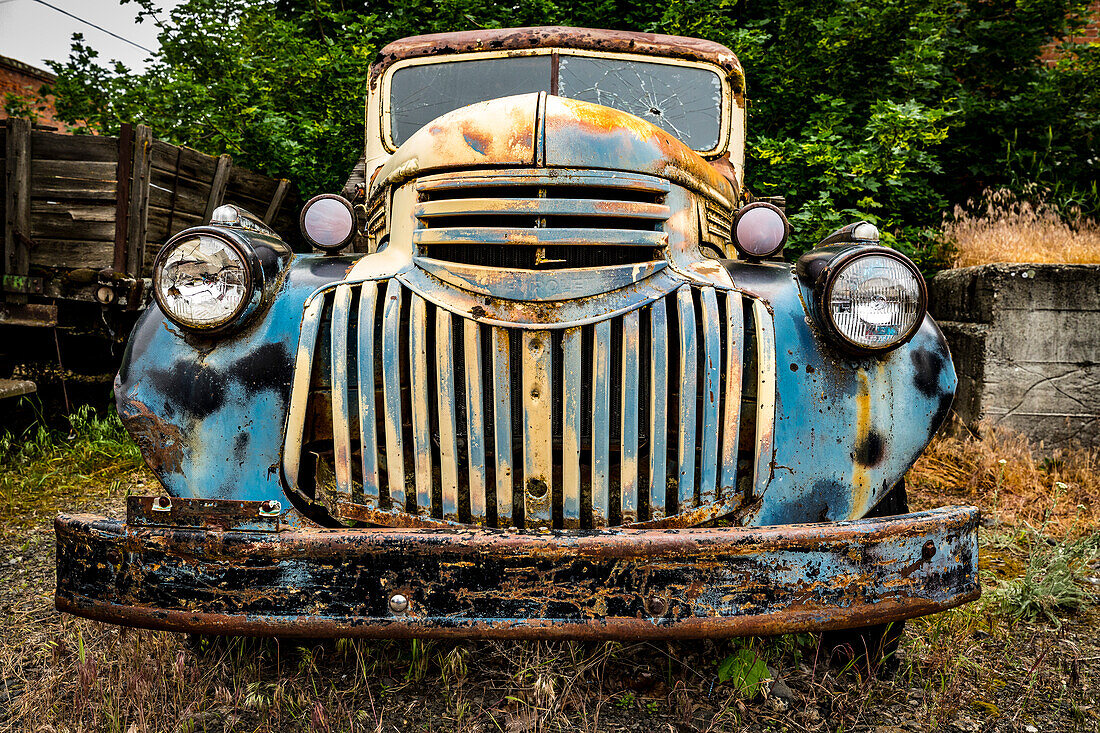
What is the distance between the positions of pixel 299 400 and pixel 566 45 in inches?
94.5

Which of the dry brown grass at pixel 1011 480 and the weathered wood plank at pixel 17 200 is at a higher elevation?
the weathered wood plank at pixel 17 200

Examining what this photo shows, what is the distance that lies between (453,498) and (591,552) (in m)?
0.43

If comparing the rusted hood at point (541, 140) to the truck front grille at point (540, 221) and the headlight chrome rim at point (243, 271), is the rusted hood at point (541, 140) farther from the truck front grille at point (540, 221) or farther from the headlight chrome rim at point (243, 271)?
the headlight chrome rim at point (243, 271)

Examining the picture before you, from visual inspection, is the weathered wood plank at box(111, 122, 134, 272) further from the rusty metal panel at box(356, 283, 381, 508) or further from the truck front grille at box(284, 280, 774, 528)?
the rusty metal panel at box(356, 283, 381, 508)

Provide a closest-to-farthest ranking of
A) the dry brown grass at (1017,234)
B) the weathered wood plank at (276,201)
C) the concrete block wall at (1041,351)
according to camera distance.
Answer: the concrete block wall at (1041,351) < the dry brown grass at (1017,234) < the weathered wood plank at (276,201)

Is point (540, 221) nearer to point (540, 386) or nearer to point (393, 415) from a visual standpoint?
point (540, 386)

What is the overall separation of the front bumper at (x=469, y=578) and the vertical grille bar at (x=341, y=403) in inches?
9.2

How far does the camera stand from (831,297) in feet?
6.31

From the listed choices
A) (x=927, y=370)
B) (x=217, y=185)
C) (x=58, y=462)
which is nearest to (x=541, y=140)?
(x=927, y=370)

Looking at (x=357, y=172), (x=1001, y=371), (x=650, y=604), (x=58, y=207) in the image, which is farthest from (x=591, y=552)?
(x=58, y=207)

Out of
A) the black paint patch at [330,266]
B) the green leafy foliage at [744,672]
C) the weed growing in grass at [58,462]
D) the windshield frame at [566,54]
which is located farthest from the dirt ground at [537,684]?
the windshield frame at [566,54]

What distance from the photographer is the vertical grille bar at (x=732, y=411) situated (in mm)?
1831

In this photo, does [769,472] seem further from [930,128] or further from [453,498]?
[930,128]

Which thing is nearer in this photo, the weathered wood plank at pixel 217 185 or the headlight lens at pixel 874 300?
the headlight lens at pixel 874 300
